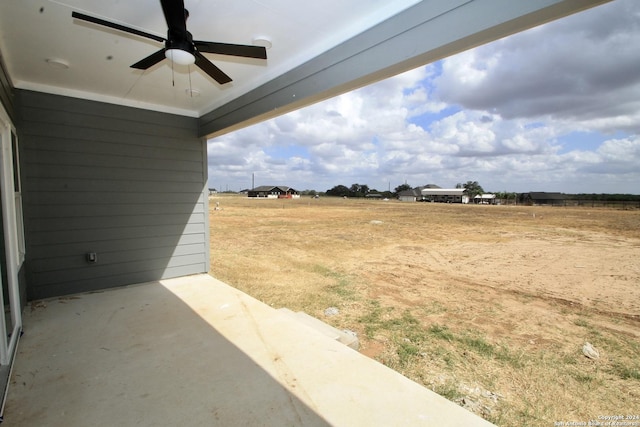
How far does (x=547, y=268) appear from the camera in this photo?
252 inches

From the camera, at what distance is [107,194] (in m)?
3.82

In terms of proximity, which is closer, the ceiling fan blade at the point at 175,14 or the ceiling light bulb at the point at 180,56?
the ceiling fan blade at the point at 175,14

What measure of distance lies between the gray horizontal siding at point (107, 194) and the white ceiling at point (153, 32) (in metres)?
0.48

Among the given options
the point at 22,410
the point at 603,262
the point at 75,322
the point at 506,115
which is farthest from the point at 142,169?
the point at 506,115

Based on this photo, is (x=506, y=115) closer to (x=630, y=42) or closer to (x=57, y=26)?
(x=630, y=42)

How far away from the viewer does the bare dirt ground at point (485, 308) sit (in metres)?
2.34

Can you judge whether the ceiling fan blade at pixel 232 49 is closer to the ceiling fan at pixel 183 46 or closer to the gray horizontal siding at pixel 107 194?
the ceiling fan at pixel 183 46

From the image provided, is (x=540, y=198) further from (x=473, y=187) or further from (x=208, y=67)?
(x=208, y=67)

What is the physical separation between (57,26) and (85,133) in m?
1.86

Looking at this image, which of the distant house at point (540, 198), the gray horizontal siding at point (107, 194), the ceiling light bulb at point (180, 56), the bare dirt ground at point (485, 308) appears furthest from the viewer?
the distant house at point (540, 198)

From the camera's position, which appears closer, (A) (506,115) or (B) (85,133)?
(B) (85,133)

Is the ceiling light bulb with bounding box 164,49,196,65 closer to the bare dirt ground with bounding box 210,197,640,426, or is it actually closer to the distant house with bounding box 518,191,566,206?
the bare dirt ground with bounding box 210,197,640,426

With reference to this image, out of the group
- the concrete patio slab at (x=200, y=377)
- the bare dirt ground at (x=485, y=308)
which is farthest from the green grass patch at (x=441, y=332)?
the concrete patio slab at (x=200, y=377)

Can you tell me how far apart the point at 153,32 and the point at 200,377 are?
2615 mm
